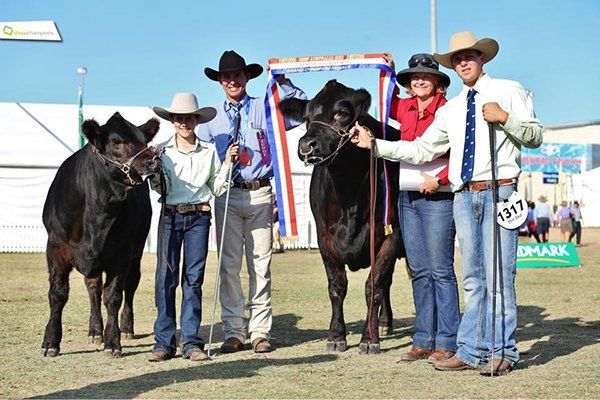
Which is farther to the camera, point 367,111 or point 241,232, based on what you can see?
point 241,232

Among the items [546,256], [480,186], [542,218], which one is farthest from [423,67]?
[542,218]

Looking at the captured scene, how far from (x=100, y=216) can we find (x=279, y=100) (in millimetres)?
1992

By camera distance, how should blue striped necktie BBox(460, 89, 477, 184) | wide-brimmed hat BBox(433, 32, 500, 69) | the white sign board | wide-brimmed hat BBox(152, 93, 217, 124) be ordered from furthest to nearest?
the white sign board, wide-brimmed hat BBox(152, 93, 217, 124), blue striped necktie BBox(460, 89, 477, 184), wide-brimmed hat BBox(433, 32, 500, 69)

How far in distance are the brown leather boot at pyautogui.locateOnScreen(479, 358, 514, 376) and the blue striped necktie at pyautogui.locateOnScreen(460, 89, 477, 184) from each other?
4.48 feet

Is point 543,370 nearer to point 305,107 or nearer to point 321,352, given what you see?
point 321,352

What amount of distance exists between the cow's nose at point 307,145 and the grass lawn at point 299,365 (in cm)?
175

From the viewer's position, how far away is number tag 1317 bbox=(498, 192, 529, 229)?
243 inches

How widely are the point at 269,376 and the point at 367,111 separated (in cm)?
262

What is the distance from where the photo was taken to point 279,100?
8.05 meters

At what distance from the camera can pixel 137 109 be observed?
26.5 m

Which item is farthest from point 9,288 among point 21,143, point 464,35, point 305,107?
point 21,143

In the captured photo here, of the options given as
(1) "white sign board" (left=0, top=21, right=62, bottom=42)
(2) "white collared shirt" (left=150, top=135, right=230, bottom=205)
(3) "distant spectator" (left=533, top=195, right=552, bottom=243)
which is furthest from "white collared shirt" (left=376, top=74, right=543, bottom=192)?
(3) "distant spectator" (left=533, top=195, right=552, bottom=243)

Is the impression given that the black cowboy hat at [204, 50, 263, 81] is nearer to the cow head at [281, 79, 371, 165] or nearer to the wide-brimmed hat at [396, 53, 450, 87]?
the cow head at [281, 79, 371, 165]

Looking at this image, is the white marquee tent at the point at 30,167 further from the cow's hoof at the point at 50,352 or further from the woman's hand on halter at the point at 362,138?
the woman's hand on halter at the point at 362,138
